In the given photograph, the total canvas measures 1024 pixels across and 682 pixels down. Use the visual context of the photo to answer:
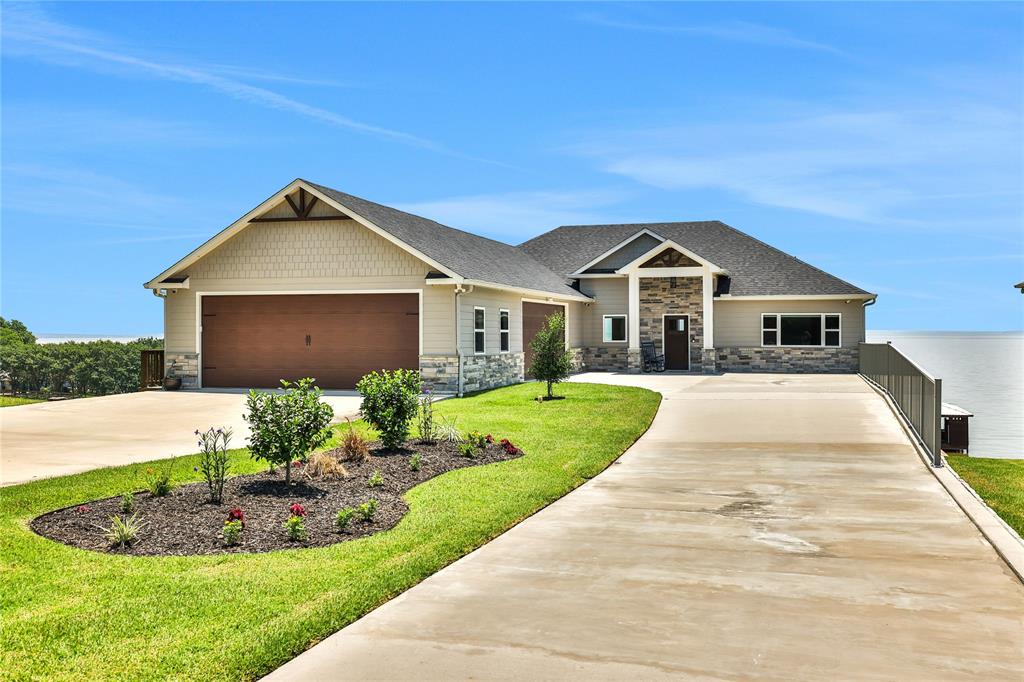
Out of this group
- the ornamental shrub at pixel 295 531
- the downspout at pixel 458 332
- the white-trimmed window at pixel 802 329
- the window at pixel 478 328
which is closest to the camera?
the ornamental shrub at pixel 295 531

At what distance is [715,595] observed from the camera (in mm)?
6051

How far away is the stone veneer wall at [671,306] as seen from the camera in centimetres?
3406

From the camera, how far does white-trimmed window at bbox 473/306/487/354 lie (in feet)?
80.5

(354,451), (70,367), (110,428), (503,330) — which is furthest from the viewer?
(70,367)

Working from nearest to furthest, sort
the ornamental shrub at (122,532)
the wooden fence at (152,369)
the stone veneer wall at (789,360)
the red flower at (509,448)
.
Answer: the ornamental shrub at (122,532)
the red flower at (509,448)
the wooden fence at (152,369)
the stone veneer wall at (789,360)

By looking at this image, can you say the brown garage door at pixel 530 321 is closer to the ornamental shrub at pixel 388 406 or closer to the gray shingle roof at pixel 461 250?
the gray shingle roof at pixel 461 250

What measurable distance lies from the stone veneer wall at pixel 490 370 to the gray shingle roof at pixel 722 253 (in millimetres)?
10354

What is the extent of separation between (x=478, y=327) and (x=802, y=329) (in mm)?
15701

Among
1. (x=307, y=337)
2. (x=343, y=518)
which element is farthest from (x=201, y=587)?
(x=307, y=337)

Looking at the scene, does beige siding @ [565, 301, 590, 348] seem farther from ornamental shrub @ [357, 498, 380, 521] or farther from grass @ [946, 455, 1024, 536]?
ornamental shrub @ [357, 498, 380, 521]

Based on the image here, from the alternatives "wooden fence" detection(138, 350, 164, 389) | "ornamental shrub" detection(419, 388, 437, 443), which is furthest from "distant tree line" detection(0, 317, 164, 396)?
"ornamental shrub" detection(419, 388, 437, 443)

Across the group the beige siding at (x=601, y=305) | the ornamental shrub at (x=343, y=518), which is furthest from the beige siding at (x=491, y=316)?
the ornamental shrub at (x=343, y=518)

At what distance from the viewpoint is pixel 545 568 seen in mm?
6742

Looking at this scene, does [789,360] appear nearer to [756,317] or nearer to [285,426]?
[756,317]
